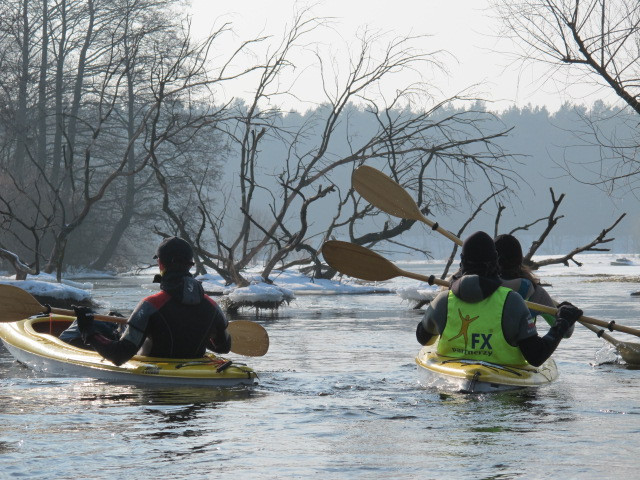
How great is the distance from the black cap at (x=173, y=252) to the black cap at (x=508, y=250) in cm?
213

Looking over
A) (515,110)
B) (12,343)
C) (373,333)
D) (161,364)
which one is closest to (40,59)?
(373,333)

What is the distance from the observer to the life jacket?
661 centimetres

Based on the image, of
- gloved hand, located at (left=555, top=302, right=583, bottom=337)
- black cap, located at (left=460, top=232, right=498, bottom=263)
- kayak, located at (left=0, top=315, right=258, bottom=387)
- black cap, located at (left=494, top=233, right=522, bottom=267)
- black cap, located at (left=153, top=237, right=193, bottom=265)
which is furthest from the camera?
black cap, located at (left=494, top=233, right=522, bottom=267)

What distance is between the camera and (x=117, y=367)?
7469mm

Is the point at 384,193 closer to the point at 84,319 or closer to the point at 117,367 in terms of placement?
the point at 117,367

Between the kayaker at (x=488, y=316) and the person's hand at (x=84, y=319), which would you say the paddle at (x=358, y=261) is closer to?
the kayaker at (x=488, y=316)

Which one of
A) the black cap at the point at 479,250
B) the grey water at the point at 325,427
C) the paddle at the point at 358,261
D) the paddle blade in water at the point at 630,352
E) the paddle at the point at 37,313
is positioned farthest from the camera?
the paddle blade in water at the point at 630,352

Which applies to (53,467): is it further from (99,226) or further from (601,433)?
(99,226)

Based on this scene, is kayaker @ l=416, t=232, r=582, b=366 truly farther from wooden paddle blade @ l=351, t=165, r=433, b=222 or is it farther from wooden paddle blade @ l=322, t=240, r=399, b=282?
wooden paddle blade @ l=351, t=165, r=433, b=222

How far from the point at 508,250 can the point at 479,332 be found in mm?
787

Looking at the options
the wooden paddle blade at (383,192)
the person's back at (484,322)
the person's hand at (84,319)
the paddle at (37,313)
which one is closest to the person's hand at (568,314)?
the person's back at (484,322)

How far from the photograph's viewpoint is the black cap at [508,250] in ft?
23.8

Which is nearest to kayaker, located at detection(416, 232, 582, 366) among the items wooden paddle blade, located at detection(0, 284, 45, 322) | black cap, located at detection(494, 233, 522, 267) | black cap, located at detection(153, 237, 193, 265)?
black cap, located at detection(494, 233, 522, 267)

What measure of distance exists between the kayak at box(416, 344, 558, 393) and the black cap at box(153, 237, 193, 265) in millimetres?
1830
